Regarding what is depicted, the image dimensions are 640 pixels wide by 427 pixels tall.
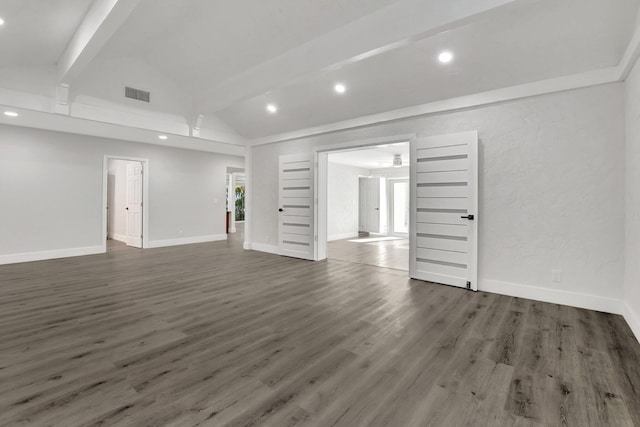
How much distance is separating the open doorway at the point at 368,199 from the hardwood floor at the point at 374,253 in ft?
0.18

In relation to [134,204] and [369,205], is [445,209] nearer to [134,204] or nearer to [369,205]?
[369,205]

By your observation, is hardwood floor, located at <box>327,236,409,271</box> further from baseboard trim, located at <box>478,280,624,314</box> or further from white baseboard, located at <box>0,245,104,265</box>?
white baseboard, located at <box>0,245,104,265</box>

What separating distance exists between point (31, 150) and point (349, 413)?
735cm

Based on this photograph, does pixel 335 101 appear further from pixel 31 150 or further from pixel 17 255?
pixel 17 255

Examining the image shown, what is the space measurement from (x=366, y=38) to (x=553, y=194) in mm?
2730

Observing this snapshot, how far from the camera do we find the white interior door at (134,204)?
755 centimetres

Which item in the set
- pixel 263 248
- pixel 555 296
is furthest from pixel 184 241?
pixel 555 296

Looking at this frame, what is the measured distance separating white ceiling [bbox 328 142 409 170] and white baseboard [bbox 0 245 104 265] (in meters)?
5.87

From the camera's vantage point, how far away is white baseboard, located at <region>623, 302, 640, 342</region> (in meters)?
2.57

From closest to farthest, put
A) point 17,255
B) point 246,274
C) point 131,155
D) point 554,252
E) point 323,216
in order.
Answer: point 554,252, point 246,274, point 17,255, point 323,216, point 131,155

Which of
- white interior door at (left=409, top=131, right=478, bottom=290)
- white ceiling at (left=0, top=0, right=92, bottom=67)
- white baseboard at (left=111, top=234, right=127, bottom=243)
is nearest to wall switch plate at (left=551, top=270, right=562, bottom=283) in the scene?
white interior door at (left=409, top=131, right=478, bottom=290)

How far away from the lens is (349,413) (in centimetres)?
164

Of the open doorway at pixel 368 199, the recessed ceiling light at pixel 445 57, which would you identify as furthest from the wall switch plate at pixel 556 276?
the open doorway at pixel 368 199

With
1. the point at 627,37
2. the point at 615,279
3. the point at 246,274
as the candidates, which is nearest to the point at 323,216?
the point at 246,274
